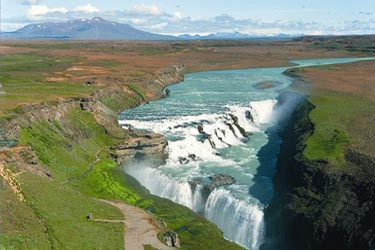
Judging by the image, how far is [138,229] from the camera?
115ft

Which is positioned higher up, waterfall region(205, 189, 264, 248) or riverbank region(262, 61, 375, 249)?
riverbank region(262, 61, 375, 249)

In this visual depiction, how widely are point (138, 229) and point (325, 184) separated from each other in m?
18.5

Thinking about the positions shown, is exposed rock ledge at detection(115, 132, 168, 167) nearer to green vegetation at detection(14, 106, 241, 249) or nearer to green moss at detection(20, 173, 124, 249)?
green vegetation at detection(14, 106, 241, 249)

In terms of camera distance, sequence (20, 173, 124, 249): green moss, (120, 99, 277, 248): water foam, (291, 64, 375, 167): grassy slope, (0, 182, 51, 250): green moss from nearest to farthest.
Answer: (0, 182, 51, 250): green moss
(20, 173, 124, 249): green moss
(120, 99, 277, 248): water foam
(291, 64, 375, 167): grassy slope

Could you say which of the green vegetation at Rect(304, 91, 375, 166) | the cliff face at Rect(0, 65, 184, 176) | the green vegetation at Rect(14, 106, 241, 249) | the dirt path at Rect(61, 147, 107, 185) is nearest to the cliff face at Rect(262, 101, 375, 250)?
the green vegetation at Rect(304, 91, 375, 166)

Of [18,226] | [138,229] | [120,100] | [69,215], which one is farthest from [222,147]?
[18,226]

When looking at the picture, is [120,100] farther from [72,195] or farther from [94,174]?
[72,195]

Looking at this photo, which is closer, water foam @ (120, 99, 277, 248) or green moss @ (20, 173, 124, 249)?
green moss @ (20, 173, 124, 249)

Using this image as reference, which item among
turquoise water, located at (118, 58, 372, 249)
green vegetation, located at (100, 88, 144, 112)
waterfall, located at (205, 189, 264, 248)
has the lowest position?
waterfall, located at (205, 189, 264, 248)

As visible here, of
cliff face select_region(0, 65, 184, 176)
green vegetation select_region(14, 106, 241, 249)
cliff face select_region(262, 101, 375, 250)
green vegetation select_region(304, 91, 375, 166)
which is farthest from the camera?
green vegetation select_region(304, 91, 375, 166)

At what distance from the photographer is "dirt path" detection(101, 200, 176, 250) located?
32.6 meters

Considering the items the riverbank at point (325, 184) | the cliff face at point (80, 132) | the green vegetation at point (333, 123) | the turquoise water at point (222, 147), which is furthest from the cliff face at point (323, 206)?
the cliff face at point (80, 132)

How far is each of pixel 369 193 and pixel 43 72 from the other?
8078 centimetres

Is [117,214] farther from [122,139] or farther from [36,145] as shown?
[122,139]
